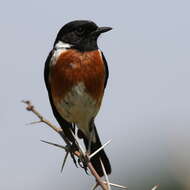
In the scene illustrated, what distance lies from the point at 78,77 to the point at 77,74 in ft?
0.13

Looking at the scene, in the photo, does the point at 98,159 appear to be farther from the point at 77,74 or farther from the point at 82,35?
the point at 82,35

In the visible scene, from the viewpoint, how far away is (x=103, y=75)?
19.1ft

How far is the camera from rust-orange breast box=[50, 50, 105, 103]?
5.66 metres

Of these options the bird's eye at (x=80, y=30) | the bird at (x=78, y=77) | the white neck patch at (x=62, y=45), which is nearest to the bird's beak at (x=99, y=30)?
the bird at (x=78, y=77)

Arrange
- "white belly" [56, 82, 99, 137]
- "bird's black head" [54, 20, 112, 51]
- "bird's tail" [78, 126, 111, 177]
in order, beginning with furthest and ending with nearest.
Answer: "bird's black head" [54, 20, 112, 51] < "bird's tail" [78, 126, 111, 177] < "white belly" [56, 82, 99, 137]

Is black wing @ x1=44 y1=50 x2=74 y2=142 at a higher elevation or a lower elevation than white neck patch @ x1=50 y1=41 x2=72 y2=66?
lower

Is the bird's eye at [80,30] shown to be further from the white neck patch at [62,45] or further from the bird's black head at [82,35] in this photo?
the white neck patch at [62,45]

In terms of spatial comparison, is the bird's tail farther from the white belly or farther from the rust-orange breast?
the rust-orange breast

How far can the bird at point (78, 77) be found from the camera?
5660mm

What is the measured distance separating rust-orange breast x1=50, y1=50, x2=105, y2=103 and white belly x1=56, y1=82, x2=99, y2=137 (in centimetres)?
4

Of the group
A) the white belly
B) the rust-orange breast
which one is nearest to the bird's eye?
the rust-orange breast

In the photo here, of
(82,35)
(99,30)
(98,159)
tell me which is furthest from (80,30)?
(98,159)

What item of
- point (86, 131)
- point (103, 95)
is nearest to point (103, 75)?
point (103, 95)

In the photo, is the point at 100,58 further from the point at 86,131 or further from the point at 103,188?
the point at 103,188
